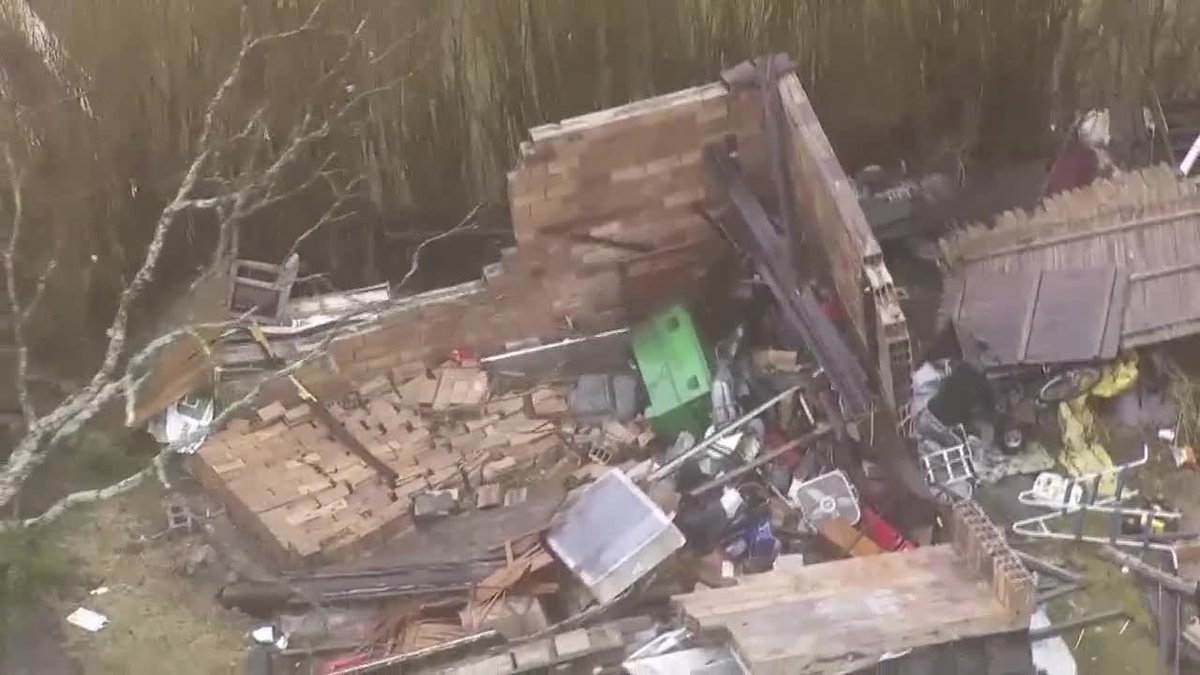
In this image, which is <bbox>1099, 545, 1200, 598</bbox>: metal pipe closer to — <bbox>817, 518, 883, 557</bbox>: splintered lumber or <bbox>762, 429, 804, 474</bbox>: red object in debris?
<bbox>817, 518, 883, 557</bbox>: splintered lumber

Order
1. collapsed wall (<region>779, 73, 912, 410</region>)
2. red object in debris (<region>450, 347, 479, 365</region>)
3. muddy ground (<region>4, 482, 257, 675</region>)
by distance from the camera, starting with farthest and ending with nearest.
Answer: red object in debris (<region>450, 347, 479, 365</region>), muddy ground (<region>4, 482, 257, 675</region>), collapsed wall (<region>779, 73, 912, 410</region>)

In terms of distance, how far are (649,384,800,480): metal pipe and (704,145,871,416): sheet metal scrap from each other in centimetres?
31

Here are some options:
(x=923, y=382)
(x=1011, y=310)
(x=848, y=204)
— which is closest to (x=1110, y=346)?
(x=1011, y=310)

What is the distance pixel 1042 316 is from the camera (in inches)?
260

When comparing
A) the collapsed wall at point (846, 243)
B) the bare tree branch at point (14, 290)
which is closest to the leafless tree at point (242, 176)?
the bare tree branch at point (14, 290)

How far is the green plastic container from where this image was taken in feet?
22.5

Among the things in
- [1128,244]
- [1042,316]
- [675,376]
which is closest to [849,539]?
[675,376]

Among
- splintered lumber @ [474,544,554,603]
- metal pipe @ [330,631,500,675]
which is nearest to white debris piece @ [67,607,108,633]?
metal pipe @ [330,631,500,675]

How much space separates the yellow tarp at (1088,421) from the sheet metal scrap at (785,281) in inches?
45.2

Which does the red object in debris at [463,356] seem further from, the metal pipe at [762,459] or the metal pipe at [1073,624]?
the metal pipe at [1073,624]

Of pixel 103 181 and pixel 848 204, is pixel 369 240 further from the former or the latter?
pixel 848 204

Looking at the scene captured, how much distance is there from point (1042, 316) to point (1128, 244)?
2.12ft

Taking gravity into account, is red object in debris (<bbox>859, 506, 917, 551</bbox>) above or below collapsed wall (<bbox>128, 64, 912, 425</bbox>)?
below

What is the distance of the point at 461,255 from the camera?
8.04 m
